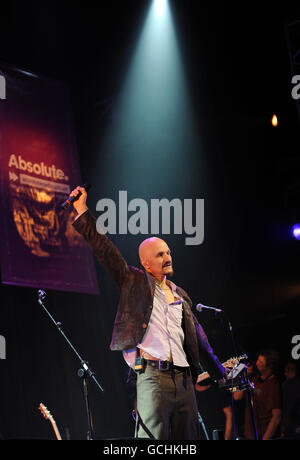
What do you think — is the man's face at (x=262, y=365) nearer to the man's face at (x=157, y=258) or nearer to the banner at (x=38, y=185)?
the banner at (x=38, y=185)

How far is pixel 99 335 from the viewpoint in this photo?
7359mm

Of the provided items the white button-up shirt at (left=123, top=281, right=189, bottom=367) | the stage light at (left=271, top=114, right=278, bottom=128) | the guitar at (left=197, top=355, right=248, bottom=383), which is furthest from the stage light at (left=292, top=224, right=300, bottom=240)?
the white button-up shirt at (left=123, top=281, right=189, bottom=367)

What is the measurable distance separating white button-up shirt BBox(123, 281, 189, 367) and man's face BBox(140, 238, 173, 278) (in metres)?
0.12

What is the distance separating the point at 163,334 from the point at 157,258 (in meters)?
0.57

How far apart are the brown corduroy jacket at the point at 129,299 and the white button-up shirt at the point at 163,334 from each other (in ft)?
0.19

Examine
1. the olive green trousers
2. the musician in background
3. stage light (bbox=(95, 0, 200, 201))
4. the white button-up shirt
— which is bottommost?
the musician in background

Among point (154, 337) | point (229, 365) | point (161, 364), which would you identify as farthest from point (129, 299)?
point (229, 365)

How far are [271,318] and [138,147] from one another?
413 centimetres

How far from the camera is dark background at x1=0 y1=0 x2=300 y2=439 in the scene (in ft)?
21.2

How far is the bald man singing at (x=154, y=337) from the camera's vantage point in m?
3.38

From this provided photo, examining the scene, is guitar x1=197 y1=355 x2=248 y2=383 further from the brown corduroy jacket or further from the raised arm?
the raised arm
